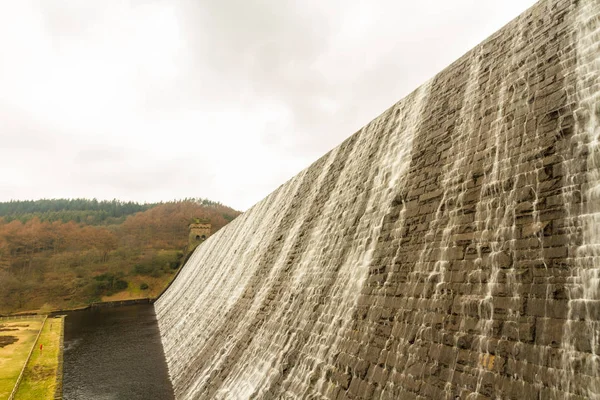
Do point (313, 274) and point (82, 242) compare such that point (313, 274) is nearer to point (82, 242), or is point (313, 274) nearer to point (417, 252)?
point (417, 252)

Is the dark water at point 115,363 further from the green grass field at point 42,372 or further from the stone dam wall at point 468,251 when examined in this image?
the stone dam wall at point 468,251

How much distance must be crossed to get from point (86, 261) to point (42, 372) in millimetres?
61195

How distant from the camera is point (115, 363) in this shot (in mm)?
22562

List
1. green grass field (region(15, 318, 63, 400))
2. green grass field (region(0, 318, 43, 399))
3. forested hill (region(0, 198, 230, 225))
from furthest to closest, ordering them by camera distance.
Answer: forested hill (region(0, 198, 230, 225)), green grass field (region(0, 318, 43, 399)), green grass field (region(15, 318, 63, 400))

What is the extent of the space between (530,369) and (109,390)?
19.9 metres

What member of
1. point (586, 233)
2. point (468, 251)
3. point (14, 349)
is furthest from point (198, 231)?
point (586, 233)

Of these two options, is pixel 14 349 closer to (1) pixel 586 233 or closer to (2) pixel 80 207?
(1) pixel 586 233

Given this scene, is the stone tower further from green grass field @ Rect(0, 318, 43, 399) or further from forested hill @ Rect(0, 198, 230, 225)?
forested hill @ Rect(0, 198, 230, 225)

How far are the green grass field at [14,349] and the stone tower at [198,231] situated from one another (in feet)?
120

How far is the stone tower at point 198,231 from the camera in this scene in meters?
77.3

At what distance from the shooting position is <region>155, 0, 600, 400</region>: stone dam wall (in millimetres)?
4375

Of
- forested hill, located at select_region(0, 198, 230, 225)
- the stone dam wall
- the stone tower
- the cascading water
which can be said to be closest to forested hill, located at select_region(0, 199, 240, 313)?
the stone tower

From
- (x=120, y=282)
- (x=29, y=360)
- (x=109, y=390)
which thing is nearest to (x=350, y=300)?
(x=109, y=390)

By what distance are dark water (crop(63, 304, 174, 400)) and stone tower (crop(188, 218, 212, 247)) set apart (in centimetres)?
3943
